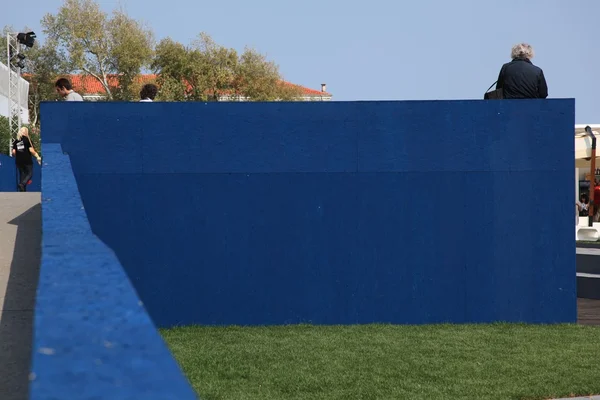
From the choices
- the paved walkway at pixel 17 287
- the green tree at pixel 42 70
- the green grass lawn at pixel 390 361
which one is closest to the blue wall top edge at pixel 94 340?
the paved walkway at pixel 17 287

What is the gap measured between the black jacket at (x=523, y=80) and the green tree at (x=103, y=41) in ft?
186

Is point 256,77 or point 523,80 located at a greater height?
point 256,77

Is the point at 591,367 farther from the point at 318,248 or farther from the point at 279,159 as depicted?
the point at 279,159

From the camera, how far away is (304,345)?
26.2 ft

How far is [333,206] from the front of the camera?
30.3 ft

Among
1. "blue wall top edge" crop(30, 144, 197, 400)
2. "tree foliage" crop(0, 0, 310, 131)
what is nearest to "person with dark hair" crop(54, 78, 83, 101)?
"blue wall top edge" crop(30, 144, 197, 400)

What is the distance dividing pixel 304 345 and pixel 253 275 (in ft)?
4.59

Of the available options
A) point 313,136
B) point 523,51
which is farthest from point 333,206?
point 523,51

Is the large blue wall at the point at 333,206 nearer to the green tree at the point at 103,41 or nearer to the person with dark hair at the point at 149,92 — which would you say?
the person with dark hair at the point at 149,92

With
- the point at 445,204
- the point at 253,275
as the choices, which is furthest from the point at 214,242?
the point at 445,204

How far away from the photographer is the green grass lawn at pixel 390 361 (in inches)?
248

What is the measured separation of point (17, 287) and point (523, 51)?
5688 mm

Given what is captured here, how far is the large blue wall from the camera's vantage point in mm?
9086

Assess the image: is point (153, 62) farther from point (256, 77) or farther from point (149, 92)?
point (149, 92)
